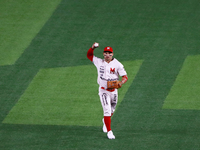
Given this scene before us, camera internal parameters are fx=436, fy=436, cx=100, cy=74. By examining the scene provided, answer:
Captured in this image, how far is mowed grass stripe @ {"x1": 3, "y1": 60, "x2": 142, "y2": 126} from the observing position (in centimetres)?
1234

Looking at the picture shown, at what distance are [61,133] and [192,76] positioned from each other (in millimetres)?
5299

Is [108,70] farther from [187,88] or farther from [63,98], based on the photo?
[187,88]

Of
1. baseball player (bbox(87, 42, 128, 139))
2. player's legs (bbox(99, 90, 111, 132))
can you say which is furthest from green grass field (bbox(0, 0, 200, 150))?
baseball player (bbox(87, 42, 128, 139))

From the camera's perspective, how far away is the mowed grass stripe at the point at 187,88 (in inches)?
504

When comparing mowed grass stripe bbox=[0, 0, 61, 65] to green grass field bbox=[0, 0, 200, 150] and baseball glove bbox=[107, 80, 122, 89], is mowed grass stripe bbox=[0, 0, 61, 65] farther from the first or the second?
baseball glove bbox=[107, 80, 122, 89]

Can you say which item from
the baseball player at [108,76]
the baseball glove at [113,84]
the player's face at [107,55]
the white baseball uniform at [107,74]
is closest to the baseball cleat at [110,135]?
the baseball player at [108,76]

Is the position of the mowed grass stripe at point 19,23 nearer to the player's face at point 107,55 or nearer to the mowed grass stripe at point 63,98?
the mowed grass stripe at point 63,98

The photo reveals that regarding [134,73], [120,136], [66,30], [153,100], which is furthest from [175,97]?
[66,30]

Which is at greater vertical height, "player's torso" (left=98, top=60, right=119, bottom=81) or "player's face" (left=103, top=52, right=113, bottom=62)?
"player's face" (left=103, top=52, right=113, bottom=62)

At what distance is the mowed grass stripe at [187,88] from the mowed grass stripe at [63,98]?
1494 millimetres

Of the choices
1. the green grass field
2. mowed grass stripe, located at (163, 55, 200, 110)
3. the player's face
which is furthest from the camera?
mowed grass stripe, located at (163, 55, 200, 110)

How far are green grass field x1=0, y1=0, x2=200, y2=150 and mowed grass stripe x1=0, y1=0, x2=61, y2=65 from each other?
0.13 ft

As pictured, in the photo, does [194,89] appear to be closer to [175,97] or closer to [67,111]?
[175,97]

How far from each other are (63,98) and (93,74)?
5.87ft
